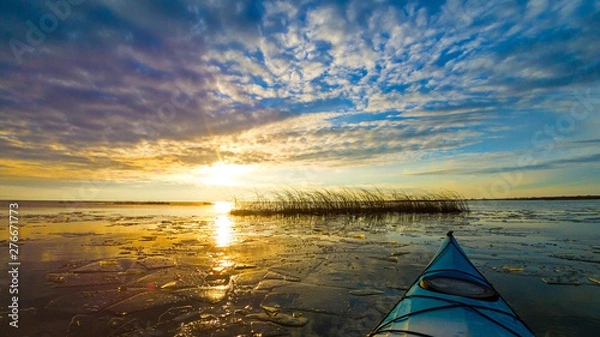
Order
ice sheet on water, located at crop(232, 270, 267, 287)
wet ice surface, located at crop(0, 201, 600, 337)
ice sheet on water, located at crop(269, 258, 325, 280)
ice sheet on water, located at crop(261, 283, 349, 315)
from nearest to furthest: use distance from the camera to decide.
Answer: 1. wet ice surface, located at crop(0, 201, 600, 337)
2. ice sheet on water, located at crop(261, 283, 349, 315)
3. ice sheet on water, located at crop(232, 270, 267, 287)
4. ice sheet on water, located at crop(269, 258, 325, 280)

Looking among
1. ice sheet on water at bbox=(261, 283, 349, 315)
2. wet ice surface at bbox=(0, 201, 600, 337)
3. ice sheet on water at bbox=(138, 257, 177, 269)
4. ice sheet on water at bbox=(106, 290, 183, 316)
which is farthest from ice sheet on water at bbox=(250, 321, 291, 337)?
ice sheet on water at bbox=(138, 257, 177, 269)

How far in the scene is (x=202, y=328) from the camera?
2.75 metres

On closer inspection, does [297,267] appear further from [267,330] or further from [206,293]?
[267,330]

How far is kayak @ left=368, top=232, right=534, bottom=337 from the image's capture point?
208 cm

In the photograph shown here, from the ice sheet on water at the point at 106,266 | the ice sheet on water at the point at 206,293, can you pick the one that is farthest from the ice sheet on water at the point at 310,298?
the ice sheet on water at the point at 106,266

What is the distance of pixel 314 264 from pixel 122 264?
Result: 3.58 m

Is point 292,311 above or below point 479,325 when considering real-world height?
below

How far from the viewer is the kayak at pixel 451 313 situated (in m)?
2.08

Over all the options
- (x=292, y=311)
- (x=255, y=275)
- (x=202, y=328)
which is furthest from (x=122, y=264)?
(x=292, y=311)

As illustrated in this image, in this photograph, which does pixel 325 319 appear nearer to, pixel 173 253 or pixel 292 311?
pixel 292 311

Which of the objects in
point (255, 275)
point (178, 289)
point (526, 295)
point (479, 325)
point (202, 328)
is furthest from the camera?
point (255, 275)

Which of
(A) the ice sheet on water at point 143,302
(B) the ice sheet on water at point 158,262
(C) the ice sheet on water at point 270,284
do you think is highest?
(B) the ice sheet on water at point 158,262

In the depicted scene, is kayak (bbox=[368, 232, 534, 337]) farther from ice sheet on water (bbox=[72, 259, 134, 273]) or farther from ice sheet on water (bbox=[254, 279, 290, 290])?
ice sheet on water (bbox=[72, 259, 134, 273])

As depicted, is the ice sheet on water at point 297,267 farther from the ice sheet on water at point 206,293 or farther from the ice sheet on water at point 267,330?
the ice sheet on water at point 267,330
